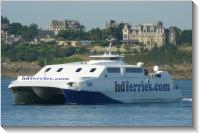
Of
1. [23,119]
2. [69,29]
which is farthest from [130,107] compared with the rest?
[23,119]

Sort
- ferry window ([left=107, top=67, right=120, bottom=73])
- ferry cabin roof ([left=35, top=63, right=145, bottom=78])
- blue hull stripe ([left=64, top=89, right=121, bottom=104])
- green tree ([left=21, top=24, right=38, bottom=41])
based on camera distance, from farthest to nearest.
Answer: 1. ferry window ([left=107, top=67, right=120, bottom=73])
2. ferry cabin roof ([left=35, top=63, right=145, bottom=78])
3. blue hull stripe ([left=64, top=89, right=121, bottom=104])
4. green tree ([left=21, top=24, right=38, bottom=41])

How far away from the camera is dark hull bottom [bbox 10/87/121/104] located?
31.1 meters

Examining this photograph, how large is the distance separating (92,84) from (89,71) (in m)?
0.89

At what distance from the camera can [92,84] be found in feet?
103

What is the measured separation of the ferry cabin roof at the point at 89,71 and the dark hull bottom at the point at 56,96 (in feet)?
2.60

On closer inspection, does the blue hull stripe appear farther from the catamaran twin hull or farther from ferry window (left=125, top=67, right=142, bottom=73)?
ferry window (left=125, top=67, right=142, bottom=73)

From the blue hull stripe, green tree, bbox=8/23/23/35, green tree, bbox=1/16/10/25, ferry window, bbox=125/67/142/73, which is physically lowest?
the blue hull stripe

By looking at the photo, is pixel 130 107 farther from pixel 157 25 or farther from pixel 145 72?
pixel 157 25

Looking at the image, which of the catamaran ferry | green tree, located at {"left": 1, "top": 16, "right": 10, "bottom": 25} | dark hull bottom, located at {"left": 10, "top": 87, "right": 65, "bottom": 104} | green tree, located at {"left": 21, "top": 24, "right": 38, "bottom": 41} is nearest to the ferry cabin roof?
the catamaran ferry

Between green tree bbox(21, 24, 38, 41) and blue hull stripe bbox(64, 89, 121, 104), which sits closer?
green tree bbox(21, 24, 38, 41)

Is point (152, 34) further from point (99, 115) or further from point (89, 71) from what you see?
point (89, 71)

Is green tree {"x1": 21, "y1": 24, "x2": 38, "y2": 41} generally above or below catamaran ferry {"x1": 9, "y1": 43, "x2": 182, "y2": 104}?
above

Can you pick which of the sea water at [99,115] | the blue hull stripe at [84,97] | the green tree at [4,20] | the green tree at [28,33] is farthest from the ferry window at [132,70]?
the green tree at [4,20]

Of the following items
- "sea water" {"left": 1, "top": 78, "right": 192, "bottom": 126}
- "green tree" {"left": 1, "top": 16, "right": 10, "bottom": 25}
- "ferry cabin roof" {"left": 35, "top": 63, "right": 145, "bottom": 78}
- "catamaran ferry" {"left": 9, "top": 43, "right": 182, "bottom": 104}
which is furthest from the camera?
"ferry cabin roof" {"left": 35, "top": 63, "right": 145, "bottom": 78}
